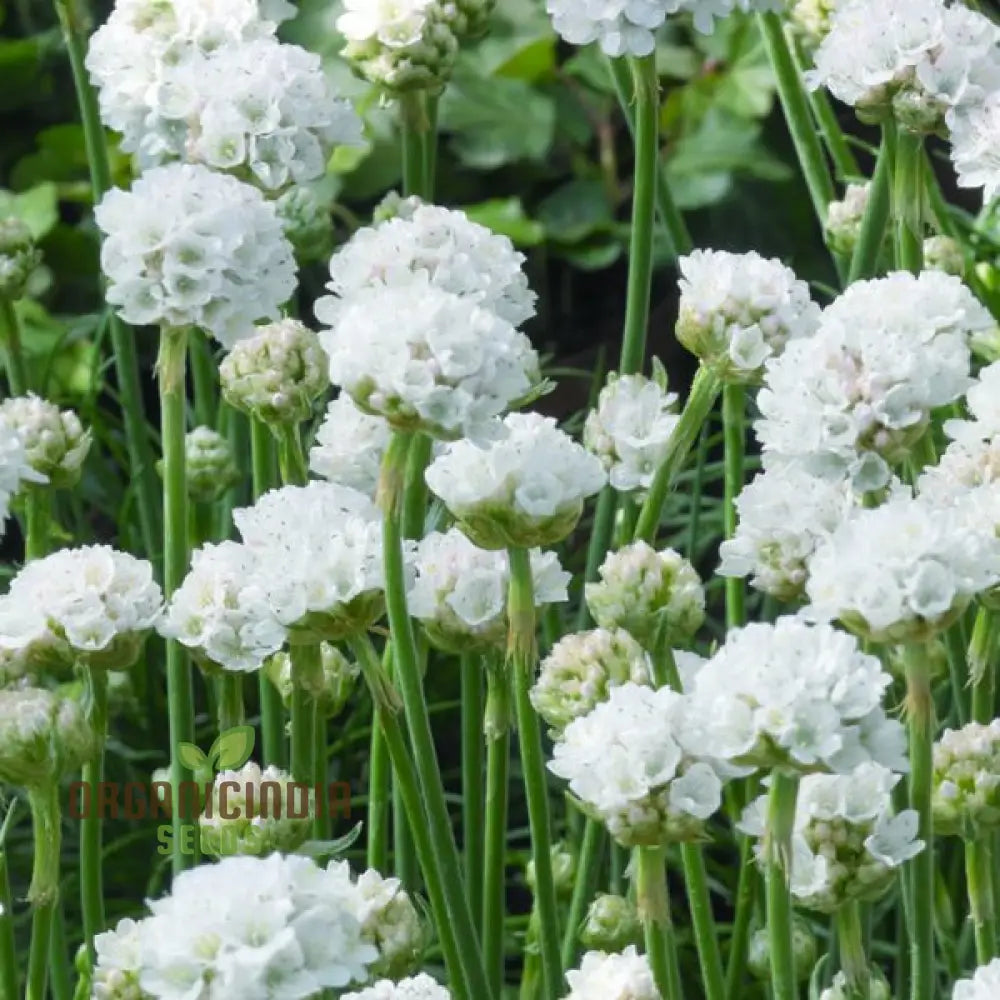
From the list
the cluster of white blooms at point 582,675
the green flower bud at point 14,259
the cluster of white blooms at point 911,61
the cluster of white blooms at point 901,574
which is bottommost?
the cluster of white blooms at point 582,675

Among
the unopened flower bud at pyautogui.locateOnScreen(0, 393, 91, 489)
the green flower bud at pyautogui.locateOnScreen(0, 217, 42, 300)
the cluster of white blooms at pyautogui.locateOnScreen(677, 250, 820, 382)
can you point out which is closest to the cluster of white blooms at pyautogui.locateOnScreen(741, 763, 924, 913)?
the cluster of white blooms at pyautogui.locateOnScreen(677, 250, 820, 382)

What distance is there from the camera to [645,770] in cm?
74

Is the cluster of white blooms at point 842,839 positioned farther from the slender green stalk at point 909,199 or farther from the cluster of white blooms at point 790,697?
the slender green stalk at point 909,199

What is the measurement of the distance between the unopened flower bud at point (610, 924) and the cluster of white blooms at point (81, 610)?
0.80ft

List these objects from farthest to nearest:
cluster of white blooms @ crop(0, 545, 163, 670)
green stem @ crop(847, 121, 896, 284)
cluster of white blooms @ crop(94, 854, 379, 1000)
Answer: green stem @ crop(847, 121, 896, 284) → cluster of white blooms @ crop(0, 545, 163, 670) → cluster of white blooms @ crop(94, 854, 379, 1000)

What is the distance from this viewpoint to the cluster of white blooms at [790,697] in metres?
0.68

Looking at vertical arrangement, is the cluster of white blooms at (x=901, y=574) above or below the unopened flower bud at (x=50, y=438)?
above

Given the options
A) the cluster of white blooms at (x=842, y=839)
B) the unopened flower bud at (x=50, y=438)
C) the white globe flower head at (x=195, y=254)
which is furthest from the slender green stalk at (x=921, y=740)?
the unopened flower bud at (x=50, y=438)

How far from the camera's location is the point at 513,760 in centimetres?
165

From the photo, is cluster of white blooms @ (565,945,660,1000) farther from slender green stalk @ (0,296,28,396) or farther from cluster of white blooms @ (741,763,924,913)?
slender green stalk @ (0,296,28,396)

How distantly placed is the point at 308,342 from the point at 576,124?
1.43m

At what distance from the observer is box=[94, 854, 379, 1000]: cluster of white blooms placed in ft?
2.08

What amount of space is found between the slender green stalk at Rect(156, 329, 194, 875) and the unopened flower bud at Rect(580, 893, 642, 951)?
7.7 inches

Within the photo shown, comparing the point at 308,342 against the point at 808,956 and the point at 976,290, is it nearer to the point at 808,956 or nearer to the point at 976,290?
the point at 808,956
